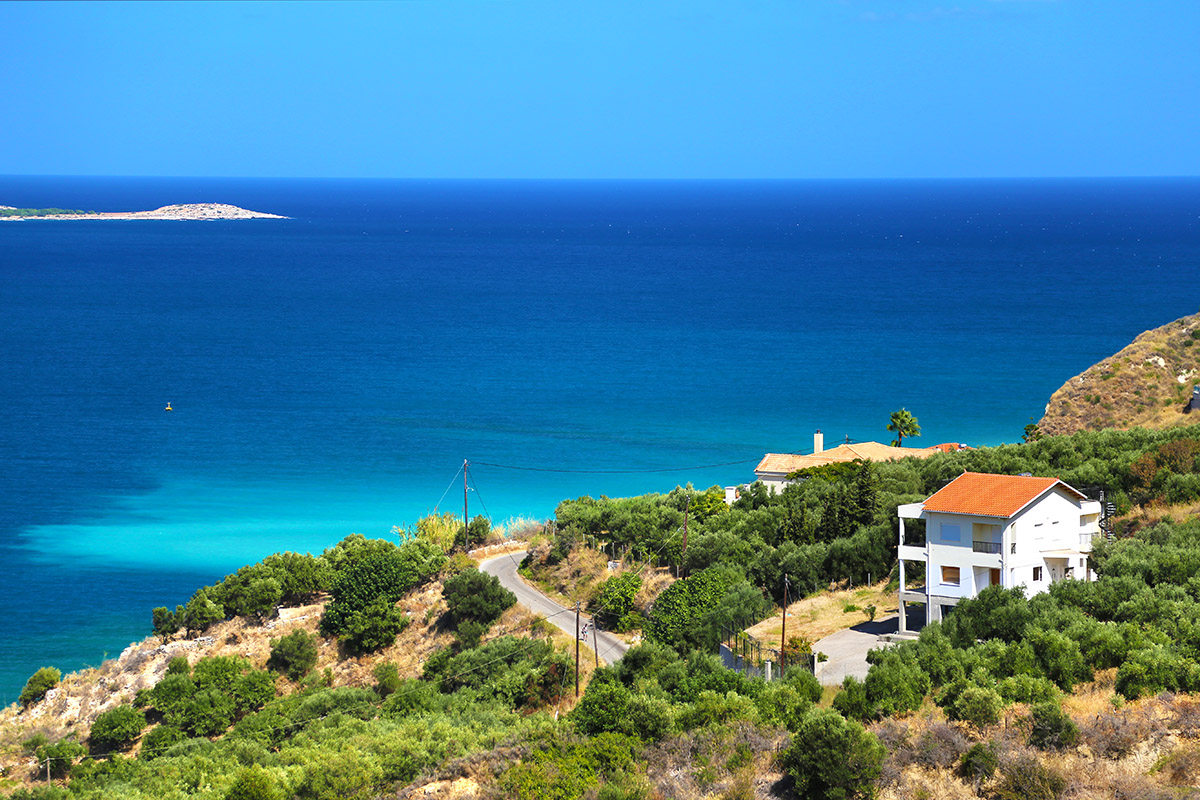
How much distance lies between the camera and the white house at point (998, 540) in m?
29.7

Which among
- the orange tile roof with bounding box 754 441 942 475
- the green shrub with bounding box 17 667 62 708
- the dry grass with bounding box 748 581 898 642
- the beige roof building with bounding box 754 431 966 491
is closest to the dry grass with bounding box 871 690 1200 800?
the dry grass with bounding box 748 581 898 642

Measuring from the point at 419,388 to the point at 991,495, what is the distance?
73.8m

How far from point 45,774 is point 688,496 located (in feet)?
87.5

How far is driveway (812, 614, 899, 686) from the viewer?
1077 inches

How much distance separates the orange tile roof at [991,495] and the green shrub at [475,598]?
16351 mm

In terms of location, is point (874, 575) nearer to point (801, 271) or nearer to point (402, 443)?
point (402, 443)

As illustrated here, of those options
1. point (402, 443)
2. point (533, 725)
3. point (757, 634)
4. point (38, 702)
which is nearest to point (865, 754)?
point (533, 725)

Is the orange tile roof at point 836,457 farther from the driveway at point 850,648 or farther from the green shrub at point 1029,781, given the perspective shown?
the green shrub at point 1029,781

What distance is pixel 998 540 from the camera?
29797 mm

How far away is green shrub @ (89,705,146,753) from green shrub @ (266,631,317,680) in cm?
552

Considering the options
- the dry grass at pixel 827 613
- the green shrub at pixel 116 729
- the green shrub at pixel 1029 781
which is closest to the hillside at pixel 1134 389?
the dry grass at pixel 827 613

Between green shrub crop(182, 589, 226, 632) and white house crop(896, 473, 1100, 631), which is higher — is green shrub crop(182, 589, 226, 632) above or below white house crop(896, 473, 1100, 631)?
below

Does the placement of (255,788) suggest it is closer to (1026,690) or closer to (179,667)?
(1026,690)

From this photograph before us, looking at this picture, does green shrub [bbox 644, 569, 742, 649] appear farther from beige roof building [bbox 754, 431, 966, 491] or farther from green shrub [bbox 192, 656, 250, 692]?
beige roof building [bbox 754, 431, 966, 491]
